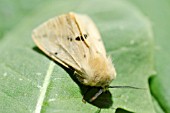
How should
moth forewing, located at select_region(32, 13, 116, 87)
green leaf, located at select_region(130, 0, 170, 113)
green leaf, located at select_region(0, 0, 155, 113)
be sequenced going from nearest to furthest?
green leaf, located at select_region(0, 0, 155, 113) < moth forewing, located at select_region(32, 13, 116, 87) < green leaf, located at select_region(130, 0, 170, 113)

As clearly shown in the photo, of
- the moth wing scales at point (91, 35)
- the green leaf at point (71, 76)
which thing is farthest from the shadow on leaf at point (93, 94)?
the moth wing scales at point (91, 35)

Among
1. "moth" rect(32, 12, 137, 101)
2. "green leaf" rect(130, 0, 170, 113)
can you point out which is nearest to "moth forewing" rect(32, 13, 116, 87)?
"moth" rect(32, 12, 137, 101)

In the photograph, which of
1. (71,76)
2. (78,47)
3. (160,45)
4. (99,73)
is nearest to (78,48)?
(78,47)

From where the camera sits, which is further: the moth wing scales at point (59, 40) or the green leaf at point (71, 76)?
the moth wing scales at point (59, 40)

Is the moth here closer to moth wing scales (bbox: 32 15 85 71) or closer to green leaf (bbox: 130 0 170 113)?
moth wing scales (bbox: 32 15 85 71)

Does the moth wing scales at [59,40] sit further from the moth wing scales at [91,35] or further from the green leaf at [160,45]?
the green leaf at [160,45]

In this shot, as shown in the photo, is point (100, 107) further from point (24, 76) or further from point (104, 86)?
point (24, 76)
